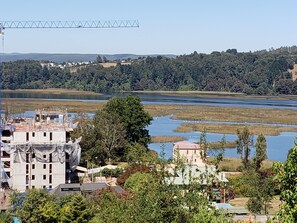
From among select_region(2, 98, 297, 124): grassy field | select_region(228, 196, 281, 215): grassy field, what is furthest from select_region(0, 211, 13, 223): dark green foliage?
select_region(2, 98, 297, 124): grassy field

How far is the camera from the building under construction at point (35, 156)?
34062 millimetres

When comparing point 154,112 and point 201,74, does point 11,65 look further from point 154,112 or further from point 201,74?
point 154,112

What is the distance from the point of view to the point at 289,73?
159 metres

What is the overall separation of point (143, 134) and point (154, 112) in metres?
35.3

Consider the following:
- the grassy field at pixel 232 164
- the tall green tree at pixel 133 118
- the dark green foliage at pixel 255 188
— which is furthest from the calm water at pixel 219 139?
the dark green foliage at pixel 255 188

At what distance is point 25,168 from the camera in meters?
34.2

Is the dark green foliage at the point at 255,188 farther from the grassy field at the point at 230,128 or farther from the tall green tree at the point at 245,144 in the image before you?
the grassy field at the point at 230,128

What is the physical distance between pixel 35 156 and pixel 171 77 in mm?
125011

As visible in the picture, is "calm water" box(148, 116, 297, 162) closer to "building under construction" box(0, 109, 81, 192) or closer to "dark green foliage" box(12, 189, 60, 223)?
"building under construction" box(0, 109, 81, 192)

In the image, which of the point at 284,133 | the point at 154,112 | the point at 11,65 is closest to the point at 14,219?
the point at 284,133

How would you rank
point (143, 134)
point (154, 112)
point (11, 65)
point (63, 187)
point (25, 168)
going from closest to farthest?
point (63, 187) < point (25, 168) < point (143, 134) < point (154, 112) < point (11, 65)

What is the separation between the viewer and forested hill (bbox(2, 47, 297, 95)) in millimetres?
149625

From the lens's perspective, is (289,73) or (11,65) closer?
(289,73)

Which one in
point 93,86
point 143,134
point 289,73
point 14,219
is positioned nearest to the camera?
point 14,219
